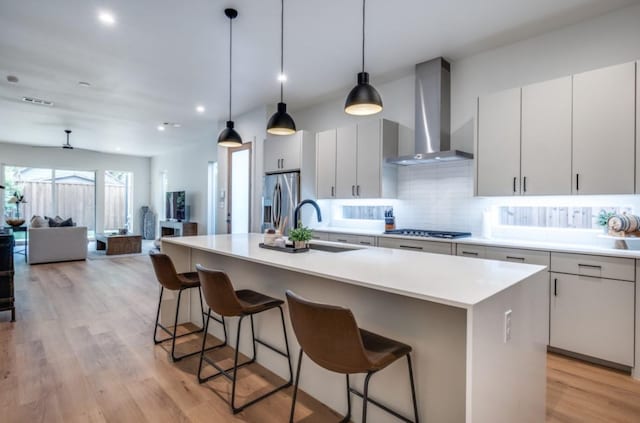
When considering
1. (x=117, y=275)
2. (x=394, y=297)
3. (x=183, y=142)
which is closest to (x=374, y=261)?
(x=394, y=297)

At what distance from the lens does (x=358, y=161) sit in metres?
4.37

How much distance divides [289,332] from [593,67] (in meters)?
3.44

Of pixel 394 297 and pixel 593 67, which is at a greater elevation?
pixel 593 67

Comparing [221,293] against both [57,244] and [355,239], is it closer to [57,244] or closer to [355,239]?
[355,239]

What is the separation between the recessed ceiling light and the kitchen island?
2470mm

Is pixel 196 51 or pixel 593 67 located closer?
pixel 593 67

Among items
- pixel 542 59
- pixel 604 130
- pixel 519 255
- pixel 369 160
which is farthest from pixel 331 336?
pixel 542 59

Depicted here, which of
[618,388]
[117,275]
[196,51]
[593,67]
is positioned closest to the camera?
[618,388]

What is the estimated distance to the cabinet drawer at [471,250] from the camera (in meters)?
3.18

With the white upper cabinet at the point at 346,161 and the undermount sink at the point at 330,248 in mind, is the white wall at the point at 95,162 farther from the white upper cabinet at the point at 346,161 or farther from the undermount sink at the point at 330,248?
the undermount sink at the point at 330,248

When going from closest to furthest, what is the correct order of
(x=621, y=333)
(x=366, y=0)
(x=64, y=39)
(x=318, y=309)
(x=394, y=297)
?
(x=318, y=309) < (x=394, y=297) < (x=621, y=333) < (x=366, y=0) < (x=64, y=39)

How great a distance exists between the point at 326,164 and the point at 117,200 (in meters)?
9.47

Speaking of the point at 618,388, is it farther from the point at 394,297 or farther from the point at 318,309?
the point at 318,309

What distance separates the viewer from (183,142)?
9039mm
